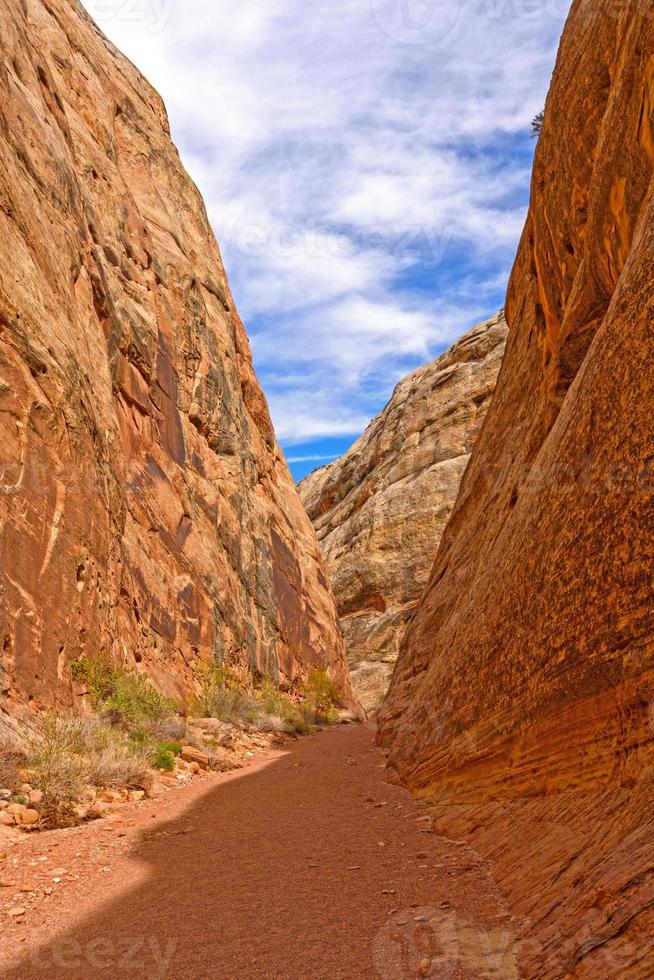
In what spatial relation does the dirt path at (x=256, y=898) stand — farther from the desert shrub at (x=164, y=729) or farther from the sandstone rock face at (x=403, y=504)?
the sandstone rock face at (x=403, y=504)

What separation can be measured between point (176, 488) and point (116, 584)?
23.1ft

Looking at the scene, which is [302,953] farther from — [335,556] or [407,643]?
[335,556]

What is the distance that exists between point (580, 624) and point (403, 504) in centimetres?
4449

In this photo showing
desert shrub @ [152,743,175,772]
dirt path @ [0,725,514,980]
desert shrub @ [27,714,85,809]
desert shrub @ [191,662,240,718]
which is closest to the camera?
dirt path @ [0,725,514,980]

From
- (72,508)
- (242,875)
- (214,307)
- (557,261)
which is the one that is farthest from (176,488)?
(242,875)

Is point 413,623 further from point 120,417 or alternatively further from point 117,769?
point 120,417

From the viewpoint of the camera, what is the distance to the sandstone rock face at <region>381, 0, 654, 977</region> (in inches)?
154

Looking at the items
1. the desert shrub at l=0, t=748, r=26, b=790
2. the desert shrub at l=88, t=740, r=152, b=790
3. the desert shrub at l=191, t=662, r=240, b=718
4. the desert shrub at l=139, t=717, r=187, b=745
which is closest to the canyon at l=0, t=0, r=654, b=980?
the desert shrub at l=0, t=748, r=26, b=790

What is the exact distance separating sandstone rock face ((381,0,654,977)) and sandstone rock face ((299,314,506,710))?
34226 millimetres

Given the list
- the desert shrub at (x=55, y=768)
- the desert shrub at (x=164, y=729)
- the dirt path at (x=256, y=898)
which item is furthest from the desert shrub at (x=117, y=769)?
the desert shrub at (x=164, y=729)

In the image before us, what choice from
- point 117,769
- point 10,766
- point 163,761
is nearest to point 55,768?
point 10,766

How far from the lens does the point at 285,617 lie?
29.5 metres

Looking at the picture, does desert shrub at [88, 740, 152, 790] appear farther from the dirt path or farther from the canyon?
the dirt path

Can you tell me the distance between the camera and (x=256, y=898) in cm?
504
